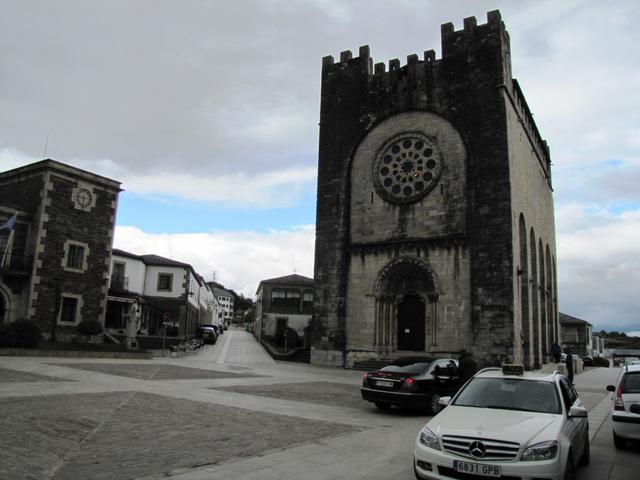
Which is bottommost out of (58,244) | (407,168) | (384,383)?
(384,383)

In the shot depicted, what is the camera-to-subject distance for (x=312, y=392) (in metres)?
14.9

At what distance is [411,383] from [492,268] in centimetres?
1285

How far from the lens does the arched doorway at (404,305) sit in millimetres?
24672

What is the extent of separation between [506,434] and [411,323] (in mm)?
20141

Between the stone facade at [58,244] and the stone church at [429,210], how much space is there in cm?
1349

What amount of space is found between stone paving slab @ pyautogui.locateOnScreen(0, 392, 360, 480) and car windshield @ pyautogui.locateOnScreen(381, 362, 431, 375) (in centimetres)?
295

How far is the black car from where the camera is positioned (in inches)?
453

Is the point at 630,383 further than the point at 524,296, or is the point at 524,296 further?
the point at 524,296

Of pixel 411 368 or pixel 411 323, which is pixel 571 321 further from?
pixel 411 368

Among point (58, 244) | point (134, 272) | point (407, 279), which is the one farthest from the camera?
point (134, 272)

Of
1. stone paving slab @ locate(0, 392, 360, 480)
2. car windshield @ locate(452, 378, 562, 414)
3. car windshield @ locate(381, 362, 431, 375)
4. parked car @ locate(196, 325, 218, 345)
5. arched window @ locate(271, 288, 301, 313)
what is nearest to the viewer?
stone paving slab @ locate(0, 392, 360, 480)

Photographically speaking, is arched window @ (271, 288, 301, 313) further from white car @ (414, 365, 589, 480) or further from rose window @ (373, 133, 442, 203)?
white car @ (414, 365, 589, 480)

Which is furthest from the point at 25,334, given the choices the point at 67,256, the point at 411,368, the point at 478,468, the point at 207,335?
the point at 207,335

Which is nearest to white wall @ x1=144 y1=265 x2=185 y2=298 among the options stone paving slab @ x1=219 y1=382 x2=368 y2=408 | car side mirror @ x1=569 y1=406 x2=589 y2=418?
stone paving slab @ x1=219 y1=382 x2=368 y2=408
